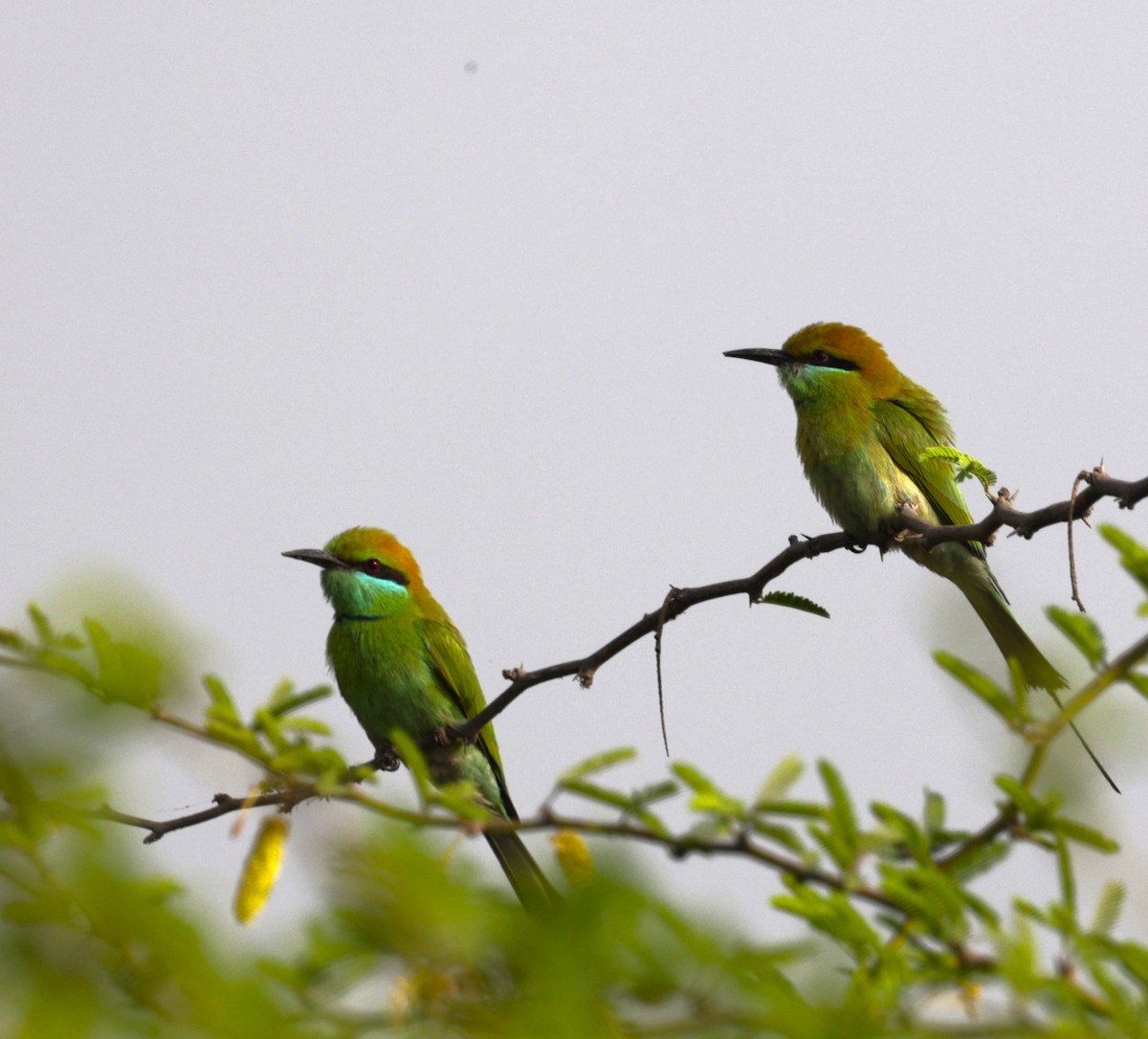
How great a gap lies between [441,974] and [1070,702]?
2.12 ft

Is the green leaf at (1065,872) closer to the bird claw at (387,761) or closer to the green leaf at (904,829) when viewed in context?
the green leaf at (904,829)

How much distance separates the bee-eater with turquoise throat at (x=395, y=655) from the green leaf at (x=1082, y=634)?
2.99m

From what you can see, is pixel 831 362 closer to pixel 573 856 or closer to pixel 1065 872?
pixel 1065 872

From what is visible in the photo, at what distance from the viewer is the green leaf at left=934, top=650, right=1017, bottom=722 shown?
1244mm

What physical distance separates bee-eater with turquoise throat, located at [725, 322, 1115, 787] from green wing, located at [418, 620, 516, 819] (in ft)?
3.93

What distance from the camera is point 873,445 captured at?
4246 millimetres

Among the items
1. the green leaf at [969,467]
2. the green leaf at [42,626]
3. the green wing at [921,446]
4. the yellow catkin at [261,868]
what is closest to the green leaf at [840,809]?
the yellow catkin at [261,868]

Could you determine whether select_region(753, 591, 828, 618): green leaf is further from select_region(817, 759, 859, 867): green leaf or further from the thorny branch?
select_region(817, 759, 859, 867): green leaf

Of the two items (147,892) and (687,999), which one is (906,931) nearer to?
(687,999)

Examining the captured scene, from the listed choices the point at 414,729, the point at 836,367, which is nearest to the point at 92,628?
the point at 414,729

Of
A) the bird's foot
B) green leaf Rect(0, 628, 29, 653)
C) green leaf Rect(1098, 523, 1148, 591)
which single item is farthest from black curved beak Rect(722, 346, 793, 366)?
green leaf Rect(0, 628, 29, 653)

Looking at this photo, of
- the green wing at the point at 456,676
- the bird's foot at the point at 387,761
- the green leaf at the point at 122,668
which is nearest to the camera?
the green leaf at the point at 122,668

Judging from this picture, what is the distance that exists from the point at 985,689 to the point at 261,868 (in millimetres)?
630

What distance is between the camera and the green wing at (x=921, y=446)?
13.9ft
